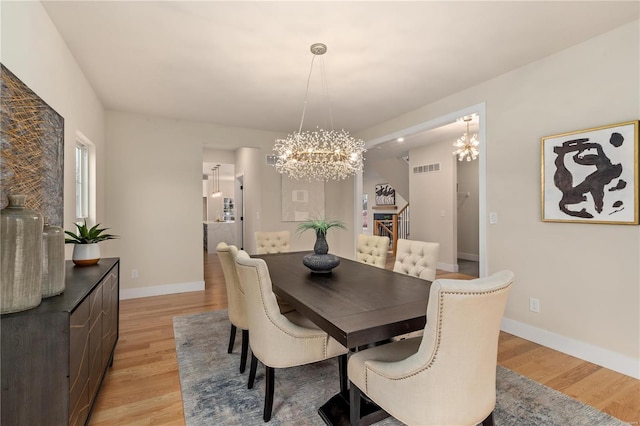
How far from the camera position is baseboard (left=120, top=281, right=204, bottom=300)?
4270 millimetres

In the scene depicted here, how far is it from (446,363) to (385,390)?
0.33m

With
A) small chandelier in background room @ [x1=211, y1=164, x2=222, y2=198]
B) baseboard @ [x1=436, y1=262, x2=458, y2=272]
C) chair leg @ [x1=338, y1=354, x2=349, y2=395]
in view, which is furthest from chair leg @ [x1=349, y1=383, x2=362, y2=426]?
small chandelier in background room @ [x1=211, y1=164, x2=222, y2=198]

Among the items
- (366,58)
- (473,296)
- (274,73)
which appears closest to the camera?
(473,296)

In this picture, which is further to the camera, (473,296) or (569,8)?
(569,8)

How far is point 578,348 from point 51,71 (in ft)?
15.1

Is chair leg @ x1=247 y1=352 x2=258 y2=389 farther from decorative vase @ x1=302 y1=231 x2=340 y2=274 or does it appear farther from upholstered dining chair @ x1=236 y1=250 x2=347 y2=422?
decorative vase @ x1=302 y1=231 x2=340 y2=274

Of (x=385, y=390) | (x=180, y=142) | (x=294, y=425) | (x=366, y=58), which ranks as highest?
(x=366, y=58)

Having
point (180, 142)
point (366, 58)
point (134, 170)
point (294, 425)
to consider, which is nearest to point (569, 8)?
point (366, 58)

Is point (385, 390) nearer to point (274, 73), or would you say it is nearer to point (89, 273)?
point (89, 273)

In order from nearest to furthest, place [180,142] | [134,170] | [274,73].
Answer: [274,73], [134,170], [180,142]

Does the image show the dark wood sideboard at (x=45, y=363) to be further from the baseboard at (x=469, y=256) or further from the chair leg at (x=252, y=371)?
the baseboard at (x=469, y=256)

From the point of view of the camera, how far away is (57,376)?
48.8 inches

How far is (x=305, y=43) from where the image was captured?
2451mm

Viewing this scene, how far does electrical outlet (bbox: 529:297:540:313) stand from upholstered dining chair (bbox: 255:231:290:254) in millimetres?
2638
